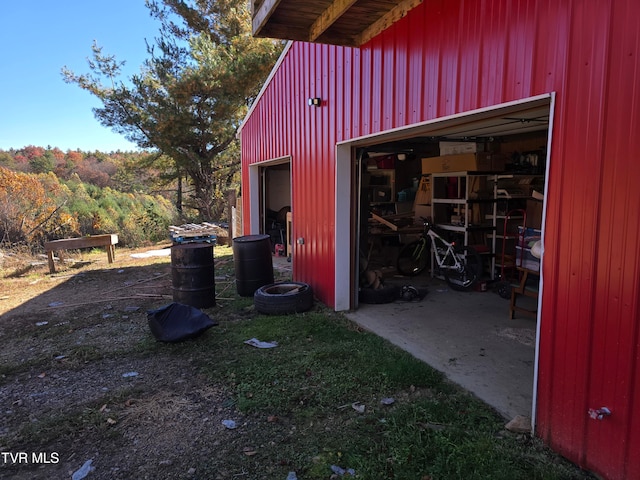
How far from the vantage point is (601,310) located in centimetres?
218

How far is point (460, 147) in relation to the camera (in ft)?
21.7

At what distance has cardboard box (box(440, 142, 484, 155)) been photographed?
656cm

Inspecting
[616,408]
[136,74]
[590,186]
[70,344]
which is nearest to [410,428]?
[616,408]

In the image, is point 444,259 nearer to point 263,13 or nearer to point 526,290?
point 526,290

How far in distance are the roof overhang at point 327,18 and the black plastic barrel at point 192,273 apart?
2.91 meters

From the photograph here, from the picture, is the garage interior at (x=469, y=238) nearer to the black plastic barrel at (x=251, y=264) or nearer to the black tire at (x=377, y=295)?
the black tire at (x=377, y=295)

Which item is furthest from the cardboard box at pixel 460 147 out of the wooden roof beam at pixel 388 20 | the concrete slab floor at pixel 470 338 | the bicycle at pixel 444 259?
the wooden roof beam at pixel 388 20

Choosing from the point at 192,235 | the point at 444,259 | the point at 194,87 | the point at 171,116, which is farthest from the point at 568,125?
the point at 171,116

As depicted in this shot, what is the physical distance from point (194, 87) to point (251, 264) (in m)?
10.2

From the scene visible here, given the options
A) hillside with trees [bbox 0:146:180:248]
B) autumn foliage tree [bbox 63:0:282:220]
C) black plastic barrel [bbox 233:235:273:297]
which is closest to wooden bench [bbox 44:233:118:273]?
hillside with trees [bbox 0:146:180:248]

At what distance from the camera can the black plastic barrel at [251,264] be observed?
6.35 m

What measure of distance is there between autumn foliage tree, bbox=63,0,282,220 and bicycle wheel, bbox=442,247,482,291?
11.1 meters

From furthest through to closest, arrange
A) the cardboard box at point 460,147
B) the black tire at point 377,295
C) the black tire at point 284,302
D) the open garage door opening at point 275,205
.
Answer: the open garage door opening at point 275,205 → the cardboard box at point 460,147 → the black tire at point 377,295 → the black tire at point 284,302

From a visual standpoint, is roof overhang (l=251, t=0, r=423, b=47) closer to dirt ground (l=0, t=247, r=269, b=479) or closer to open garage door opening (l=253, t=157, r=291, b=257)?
dirt ground (l=0, t=247, r=269, b=479)
